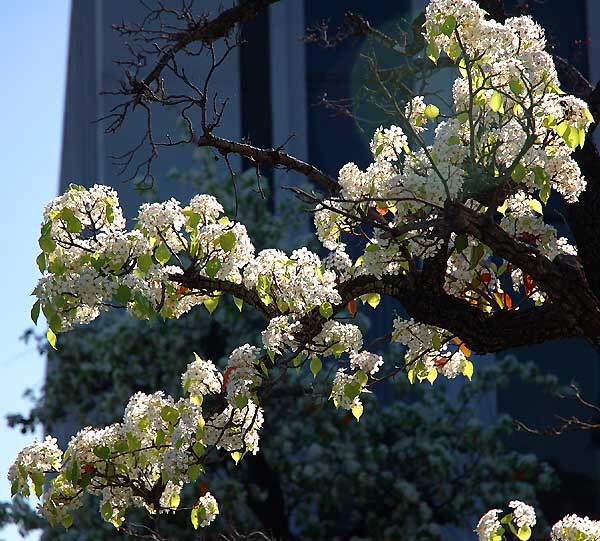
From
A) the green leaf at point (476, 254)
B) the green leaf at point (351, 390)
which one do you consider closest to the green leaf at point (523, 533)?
the green leaf at point (351, 390)

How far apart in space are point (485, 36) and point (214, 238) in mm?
1213

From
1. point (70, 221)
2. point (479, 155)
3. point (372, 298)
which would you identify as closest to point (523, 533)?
point (372, 298)

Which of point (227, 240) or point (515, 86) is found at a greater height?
point (515, 86)

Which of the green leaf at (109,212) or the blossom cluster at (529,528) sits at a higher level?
the green leaf at (109,212)

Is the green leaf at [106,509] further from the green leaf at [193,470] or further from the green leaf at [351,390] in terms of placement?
the green leaf at [351,390]

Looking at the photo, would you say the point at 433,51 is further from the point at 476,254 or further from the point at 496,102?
the point at 476,254

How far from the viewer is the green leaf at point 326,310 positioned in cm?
415

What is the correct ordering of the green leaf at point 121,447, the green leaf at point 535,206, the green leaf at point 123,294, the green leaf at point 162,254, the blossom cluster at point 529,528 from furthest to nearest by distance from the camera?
the blossom cluster at point 529,528 → the green leaf at point 121,447 → the green leaf at point 535,206 → the green leaf at point 162,254 → the green leaf at point 123,294

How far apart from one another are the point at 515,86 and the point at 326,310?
108cm

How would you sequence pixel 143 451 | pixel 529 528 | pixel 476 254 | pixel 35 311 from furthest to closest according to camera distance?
pixel 529 528
pixel 143 451
pixel 476 254
pixel 35 311

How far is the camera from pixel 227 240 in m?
4.16

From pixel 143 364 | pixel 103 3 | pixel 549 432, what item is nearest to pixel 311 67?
pixel 103 3

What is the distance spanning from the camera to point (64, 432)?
14.3 metres

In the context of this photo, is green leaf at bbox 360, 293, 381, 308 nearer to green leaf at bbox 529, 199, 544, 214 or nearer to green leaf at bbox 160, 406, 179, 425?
green leaf at bbox 529, 199, 544, 214
